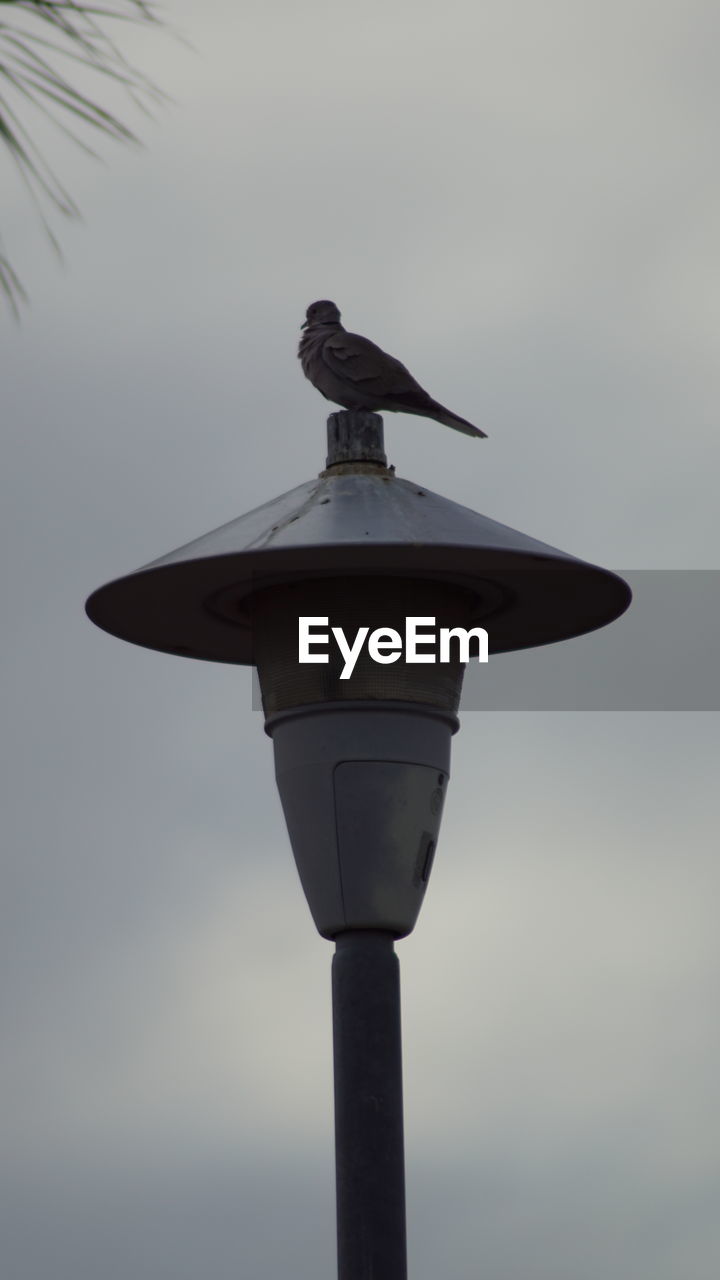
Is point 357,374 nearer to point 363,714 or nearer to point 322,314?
point 322,314

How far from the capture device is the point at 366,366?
8.11 meters

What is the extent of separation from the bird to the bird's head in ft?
0.17

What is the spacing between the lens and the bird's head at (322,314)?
8.50 meters

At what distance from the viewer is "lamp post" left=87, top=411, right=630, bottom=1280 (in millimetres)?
7031

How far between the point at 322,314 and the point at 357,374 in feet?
1.78

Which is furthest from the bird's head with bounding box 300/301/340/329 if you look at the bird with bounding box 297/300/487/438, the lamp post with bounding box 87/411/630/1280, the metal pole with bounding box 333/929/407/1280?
the metal pole with bounding box 333/929/407/1280

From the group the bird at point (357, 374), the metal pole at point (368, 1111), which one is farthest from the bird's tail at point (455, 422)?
the metal pole at point (368, 1111)

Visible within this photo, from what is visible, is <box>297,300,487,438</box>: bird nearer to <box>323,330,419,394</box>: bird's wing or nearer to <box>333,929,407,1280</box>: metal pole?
<box>323,330,419,394</box>: bird's wing

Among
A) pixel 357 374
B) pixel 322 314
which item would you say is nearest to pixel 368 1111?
pixel 357 374

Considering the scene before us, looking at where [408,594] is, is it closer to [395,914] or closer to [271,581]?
[271,581]

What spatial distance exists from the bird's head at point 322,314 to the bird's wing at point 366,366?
0.88 feet

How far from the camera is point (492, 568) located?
7.52 meters

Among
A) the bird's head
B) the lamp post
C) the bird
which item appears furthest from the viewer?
the bird's head

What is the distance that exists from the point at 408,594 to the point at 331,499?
1.49ft
